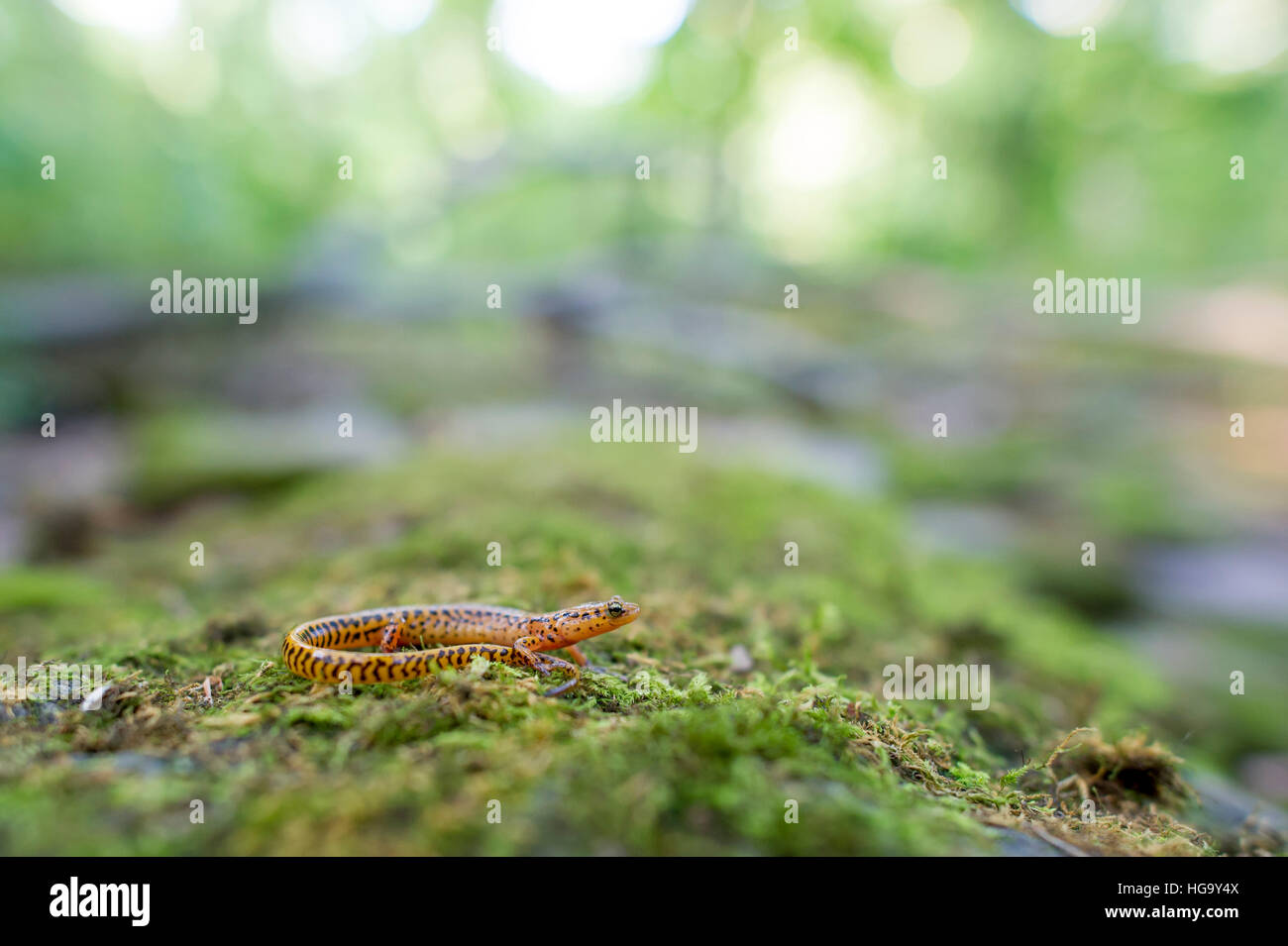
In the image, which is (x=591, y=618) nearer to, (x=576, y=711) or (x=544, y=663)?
(x=544, y=663)

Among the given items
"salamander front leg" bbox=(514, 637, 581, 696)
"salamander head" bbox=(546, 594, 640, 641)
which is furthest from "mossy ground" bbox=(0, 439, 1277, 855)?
"salamander head" bbox=(546, 594, 640, 641)

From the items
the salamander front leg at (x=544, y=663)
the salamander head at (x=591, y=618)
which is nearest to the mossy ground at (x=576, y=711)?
the salamander front leg at (x=544, y=663)

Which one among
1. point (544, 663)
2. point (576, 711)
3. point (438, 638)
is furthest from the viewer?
point (438, 638)

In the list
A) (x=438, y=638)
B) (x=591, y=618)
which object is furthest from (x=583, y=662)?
(x=438, y=638)

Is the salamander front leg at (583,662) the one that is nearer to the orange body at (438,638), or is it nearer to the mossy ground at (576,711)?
the orange body at (438,638)

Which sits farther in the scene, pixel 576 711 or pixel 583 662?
pixel 583 662

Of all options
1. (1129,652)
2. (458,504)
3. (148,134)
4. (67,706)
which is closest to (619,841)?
(67,706)
